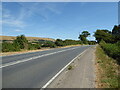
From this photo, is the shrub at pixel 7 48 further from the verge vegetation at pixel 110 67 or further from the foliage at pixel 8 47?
the verge vegetation at pixel 110 67

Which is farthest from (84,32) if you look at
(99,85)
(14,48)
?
(99,85)

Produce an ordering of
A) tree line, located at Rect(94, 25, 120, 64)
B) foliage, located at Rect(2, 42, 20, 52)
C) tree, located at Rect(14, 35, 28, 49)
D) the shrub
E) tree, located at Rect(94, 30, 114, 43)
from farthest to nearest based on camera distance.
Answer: tree, located at Rect(94, 30, 114, 43) → tree, located at Rect(14, 35, 28, 49) → foliage, located at Rect(2, 42, 20, 52) → the shrub → tree line, located at Rect(94, 25, 120, 64)

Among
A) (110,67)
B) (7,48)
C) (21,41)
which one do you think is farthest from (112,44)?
(21,41)

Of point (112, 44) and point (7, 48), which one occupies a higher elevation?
point (112, 44)

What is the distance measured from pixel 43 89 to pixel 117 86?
10.1 feet

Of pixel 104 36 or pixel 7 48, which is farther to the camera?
pixel 104 36

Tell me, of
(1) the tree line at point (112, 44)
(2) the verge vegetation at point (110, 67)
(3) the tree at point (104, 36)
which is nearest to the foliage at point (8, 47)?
(2) the verge vegetation at point (110, 67)

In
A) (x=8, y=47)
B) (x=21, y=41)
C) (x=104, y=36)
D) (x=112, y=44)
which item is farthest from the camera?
(x=104, y=36)

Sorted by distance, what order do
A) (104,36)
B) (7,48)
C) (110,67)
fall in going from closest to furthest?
(110,67)
(7,48)
(104,36)

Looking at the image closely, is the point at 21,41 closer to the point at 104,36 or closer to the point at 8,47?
the point at 8,47

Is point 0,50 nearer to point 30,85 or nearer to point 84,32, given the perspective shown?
point 30,85

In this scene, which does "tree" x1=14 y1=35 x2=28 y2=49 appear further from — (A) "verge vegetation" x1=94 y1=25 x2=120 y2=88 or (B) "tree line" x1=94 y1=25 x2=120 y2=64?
(A) "verge vegetation" x1=94 y1=25 x2=120 y2=88

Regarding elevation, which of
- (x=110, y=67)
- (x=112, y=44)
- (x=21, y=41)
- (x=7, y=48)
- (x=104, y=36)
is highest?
(x=104, y=36)

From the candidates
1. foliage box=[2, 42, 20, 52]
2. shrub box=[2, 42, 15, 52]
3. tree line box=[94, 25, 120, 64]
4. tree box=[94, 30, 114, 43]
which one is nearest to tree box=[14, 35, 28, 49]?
foliage box=[2, 42, 20, 52]
